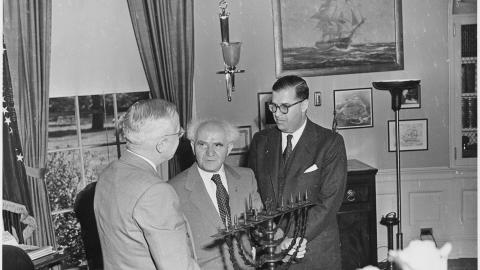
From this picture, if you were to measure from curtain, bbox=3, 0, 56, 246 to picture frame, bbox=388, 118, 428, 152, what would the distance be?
3673mm

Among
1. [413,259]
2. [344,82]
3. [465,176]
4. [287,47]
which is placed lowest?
[465,176]

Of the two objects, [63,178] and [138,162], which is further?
[63,178]

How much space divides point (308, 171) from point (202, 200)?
794 mm

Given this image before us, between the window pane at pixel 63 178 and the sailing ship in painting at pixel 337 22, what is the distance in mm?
2839

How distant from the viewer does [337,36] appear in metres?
6.44

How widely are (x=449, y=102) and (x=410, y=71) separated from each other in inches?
21.7

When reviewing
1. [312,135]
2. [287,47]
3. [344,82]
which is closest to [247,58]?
[287,47]

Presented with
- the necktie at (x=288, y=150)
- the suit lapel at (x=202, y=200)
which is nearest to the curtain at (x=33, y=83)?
the suit lapel at (x=202, y=200)

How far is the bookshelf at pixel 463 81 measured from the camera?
6.45m

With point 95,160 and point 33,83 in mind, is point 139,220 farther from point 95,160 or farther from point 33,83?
point 95,160

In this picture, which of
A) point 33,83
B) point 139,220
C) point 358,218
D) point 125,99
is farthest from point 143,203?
point 358,218

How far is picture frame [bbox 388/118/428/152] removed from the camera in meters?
6.56

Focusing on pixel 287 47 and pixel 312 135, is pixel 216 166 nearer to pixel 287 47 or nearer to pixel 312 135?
pixel 312 135

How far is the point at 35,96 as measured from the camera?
4520mm
